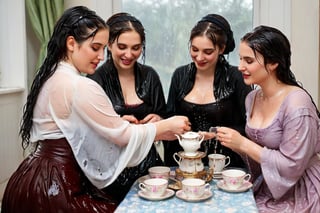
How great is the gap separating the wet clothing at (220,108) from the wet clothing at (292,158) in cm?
38

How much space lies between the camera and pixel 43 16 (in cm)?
317

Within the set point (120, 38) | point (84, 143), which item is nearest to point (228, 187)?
point (84, 143)

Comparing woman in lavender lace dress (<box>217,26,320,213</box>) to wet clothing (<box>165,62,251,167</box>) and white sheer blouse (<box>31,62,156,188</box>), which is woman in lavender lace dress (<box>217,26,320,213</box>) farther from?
white sheer blouse (<box>31,62,156,188</box>)

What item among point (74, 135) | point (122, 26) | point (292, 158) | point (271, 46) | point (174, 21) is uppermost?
point (174, 21)

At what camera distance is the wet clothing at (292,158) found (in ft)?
5.34

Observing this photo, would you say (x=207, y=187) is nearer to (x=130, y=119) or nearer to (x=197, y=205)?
(x=197, y=205)

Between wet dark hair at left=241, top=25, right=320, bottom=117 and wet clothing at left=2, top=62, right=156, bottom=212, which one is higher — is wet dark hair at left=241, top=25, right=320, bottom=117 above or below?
above

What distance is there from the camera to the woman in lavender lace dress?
163 centimetres

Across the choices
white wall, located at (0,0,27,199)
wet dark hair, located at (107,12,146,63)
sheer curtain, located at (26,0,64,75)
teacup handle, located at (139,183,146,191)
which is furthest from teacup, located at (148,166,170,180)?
sheer curtain, located at (26,0,64,75)

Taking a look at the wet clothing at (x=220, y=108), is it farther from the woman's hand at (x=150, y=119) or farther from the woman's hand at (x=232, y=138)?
the woman's hand at (x=232, y=138)

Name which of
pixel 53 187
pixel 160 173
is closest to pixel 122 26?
pixel 160 173

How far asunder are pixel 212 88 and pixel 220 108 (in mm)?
114

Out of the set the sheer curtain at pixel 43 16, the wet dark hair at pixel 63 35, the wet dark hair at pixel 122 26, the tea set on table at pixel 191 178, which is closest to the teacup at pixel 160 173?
the tea set on table at pixel 191 178

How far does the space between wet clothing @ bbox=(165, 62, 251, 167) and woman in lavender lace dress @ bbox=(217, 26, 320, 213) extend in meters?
0.26
